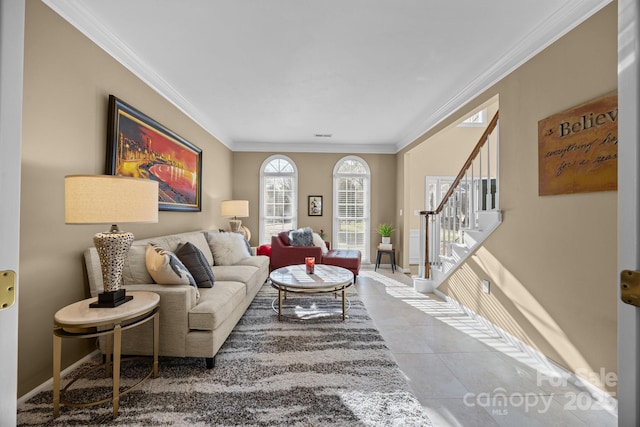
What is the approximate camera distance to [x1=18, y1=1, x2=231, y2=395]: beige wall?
1.82m

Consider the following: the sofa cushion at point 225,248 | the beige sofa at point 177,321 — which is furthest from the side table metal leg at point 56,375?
the sofa cushion at point 225,248

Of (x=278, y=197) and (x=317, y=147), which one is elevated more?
(x=317, y=147)

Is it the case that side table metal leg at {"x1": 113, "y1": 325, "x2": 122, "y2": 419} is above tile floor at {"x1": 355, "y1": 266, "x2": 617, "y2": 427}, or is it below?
above

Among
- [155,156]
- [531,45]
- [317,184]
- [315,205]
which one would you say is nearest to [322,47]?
[531,45]

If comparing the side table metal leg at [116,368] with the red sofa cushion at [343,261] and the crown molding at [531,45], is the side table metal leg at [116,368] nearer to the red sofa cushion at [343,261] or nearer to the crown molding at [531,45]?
the red sofa cushion at [343,261]

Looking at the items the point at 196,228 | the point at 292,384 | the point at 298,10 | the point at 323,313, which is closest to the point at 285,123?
the point at 196,228

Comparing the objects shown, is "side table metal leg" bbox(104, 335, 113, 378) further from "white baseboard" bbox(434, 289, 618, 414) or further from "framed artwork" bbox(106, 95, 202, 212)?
"white baseboard" bbox(434, 289, 618, 414)

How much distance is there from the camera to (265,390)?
1937mm

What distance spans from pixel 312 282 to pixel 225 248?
1519 mm

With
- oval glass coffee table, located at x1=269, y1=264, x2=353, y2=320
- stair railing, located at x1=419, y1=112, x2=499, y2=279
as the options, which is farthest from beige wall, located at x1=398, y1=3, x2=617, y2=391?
oval glass coffee table, located at x1=269, y1=264, x2=353, y2=320

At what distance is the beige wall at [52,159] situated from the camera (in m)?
1.82

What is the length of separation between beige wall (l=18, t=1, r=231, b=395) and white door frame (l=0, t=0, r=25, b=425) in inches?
61.9

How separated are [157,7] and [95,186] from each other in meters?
1.48

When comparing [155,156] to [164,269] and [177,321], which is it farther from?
[177,321]
